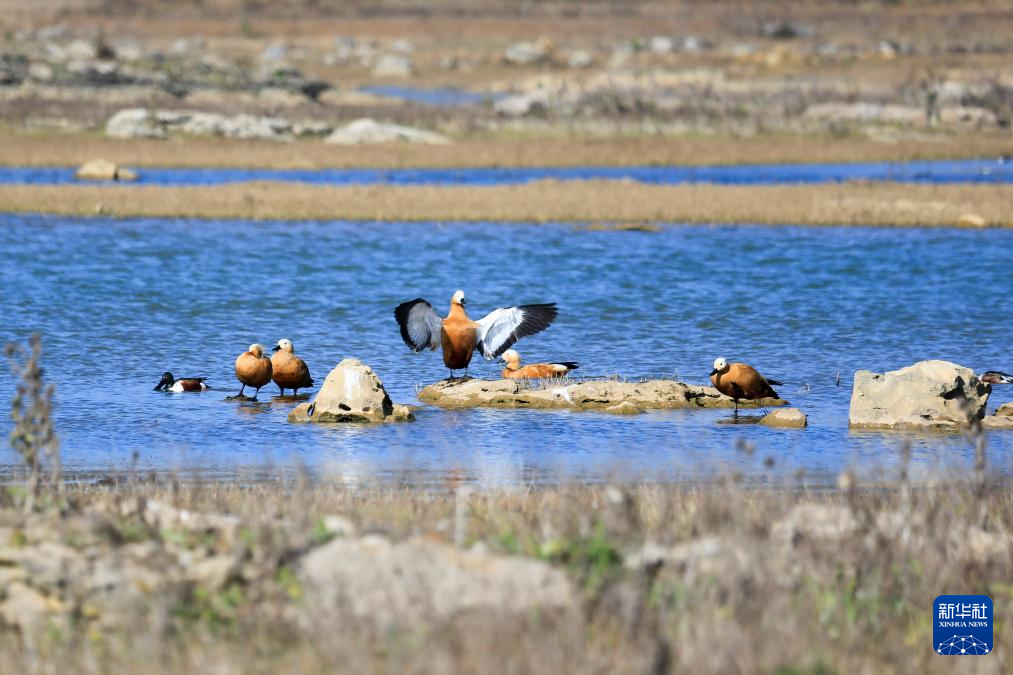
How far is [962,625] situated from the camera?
891 cm

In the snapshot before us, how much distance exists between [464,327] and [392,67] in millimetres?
88430

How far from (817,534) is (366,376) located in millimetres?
9532

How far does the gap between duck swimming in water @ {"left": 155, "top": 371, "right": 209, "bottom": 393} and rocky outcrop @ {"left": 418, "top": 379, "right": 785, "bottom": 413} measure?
10.8 ft

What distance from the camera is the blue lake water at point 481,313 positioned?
54.3 feet

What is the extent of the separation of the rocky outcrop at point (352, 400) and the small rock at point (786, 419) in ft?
15.2

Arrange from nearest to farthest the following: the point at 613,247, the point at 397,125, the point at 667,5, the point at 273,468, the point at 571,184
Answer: the point at 273,468
the point at 613,247
the point at 571,184
the point at 397,125
the point at 667,5

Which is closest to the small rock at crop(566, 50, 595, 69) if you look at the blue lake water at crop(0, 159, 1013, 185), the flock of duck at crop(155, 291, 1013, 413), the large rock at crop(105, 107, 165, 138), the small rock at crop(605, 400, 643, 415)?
the large rock at crop(105, 107, 165, 138)

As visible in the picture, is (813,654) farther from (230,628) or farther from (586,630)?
(230,628)

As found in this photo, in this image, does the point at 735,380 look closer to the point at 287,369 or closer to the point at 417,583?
the point at 287,369

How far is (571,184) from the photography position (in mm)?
46438

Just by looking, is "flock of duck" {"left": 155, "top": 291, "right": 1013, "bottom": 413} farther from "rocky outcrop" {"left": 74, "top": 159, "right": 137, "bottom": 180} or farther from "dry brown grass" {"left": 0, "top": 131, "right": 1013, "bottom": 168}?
"dry brown grass" {"left": 0, "top": 131, "right": 1013, "bottom": 168}

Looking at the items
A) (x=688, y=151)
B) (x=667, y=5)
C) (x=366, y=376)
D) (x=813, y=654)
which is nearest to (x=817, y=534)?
(x=813, y=654)

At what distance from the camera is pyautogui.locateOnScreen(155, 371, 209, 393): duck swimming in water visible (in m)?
20.6

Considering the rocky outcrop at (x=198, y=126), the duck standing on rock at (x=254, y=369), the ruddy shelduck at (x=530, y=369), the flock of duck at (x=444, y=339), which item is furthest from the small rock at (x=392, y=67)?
the duck standing on rock at (x=254, y=369)
